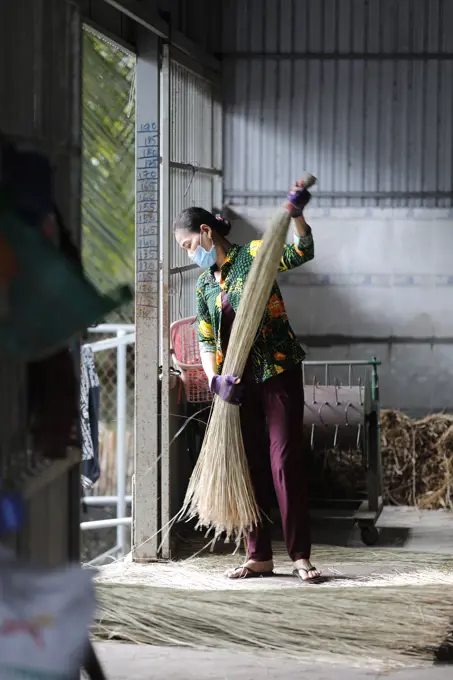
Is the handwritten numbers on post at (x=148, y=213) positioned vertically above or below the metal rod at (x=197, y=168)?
below

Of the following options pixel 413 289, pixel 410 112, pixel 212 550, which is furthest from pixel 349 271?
pixel 212 550

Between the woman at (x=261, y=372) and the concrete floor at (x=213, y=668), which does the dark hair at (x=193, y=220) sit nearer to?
the woman at (x=261, y=372)

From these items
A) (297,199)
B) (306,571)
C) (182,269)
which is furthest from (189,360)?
(297,199)

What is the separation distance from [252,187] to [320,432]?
184 cm

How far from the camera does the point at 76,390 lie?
7.59 feet

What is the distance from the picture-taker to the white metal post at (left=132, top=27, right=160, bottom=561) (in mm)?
5062

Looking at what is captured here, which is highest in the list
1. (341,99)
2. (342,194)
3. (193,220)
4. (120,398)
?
(341,99)

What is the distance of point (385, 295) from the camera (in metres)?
6.71

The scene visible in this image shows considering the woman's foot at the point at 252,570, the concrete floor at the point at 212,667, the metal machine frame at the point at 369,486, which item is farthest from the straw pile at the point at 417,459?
the concrete floor at the point at 212,667

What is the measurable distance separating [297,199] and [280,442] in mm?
1024

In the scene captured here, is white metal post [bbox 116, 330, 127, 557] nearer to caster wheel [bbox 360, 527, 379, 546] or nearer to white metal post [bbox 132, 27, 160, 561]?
white metal post [bbox 132, 27, 160, 561]

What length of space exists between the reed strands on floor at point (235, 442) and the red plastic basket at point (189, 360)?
696 mm

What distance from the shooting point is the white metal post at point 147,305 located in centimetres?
506

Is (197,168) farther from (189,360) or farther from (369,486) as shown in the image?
(369,486)
